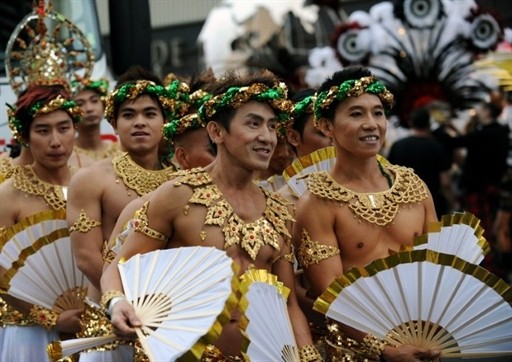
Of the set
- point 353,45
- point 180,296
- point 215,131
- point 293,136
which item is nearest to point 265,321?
point 180,296

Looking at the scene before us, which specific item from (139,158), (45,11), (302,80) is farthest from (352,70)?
(302,80)

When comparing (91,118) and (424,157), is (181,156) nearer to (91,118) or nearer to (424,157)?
(91,118)

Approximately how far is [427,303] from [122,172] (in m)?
2.14

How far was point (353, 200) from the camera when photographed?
22.2ft

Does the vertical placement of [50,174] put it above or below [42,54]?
below

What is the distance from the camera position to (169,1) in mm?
27125

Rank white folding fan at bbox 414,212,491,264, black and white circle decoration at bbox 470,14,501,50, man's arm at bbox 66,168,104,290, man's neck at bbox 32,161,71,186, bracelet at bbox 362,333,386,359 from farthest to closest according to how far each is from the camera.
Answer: black and white circle decoration at bbox 470,14,501,50 < man's neck at bbox 32,161,71,186 < man's arm at bbox 66,168,104,290 < white folding fan at bbox 414,212,491,264 < bracelet at bbox 362,333,386,359

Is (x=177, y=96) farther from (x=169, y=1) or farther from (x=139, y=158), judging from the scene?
(x=169, y=1)

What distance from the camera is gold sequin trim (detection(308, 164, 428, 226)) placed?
6.76 meters

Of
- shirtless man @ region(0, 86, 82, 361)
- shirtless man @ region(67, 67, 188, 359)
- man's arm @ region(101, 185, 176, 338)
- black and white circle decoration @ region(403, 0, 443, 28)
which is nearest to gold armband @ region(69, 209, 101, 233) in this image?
shirtless man @ region(67, 67, 188, 359)

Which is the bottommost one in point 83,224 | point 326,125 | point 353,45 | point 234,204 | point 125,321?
point 125,321

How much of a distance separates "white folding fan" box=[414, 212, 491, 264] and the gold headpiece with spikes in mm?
4261

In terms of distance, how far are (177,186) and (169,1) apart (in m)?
21.2

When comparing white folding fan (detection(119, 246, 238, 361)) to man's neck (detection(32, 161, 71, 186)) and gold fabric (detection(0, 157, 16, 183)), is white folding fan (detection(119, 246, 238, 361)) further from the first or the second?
gold fabric (detection(0, 157, 16, 183))
